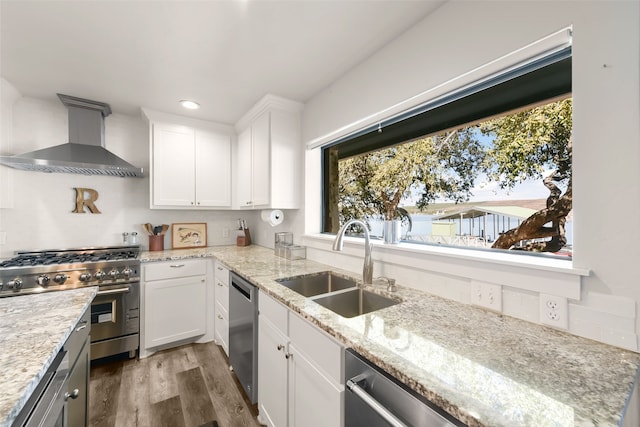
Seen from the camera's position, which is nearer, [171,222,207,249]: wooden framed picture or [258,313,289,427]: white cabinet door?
[258,313,289,427]: white cabinet door

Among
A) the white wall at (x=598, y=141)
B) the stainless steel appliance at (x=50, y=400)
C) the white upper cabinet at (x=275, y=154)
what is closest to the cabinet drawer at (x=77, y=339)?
the stainless steel appliance at (x=50, y=400)

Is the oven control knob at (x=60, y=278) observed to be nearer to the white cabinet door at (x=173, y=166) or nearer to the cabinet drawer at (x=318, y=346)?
the white cabinet door at (x=173, y=166)

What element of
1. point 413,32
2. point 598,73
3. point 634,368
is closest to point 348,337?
point 634,368

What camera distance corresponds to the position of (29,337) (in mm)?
848

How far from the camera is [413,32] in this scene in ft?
4.87

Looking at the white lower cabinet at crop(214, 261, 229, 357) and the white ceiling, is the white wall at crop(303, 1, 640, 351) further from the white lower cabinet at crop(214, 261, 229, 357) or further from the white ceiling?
the white lower cabinet at crop(214, 261, 229, 357)

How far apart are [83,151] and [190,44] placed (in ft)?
5.16

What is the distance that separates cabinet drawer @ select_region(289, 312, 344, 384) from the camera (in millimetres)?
979

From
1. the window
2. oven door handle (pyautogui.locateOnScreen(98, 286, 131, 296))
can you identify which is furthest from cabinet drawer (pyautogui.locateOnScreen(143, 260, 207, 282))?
the window

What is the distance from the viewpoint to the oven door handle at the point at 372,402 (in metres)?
0.73

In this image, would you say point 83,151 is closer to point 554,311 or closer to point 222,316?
point 222,316

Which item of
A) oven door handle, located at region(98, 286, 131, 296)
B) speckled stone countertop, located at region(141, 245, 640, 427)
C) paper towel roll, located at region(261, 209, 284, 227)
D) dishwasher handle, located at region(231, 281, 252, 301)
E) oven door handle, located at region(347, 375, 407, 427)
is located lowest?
oven door handle, located at region(98, 286, 131, 296)

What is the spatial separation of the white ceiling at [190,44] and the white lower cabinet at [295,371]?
1555mm

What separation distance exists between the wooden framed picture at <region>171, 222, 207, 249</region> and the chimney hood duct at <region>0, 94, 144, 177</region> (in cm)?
77
